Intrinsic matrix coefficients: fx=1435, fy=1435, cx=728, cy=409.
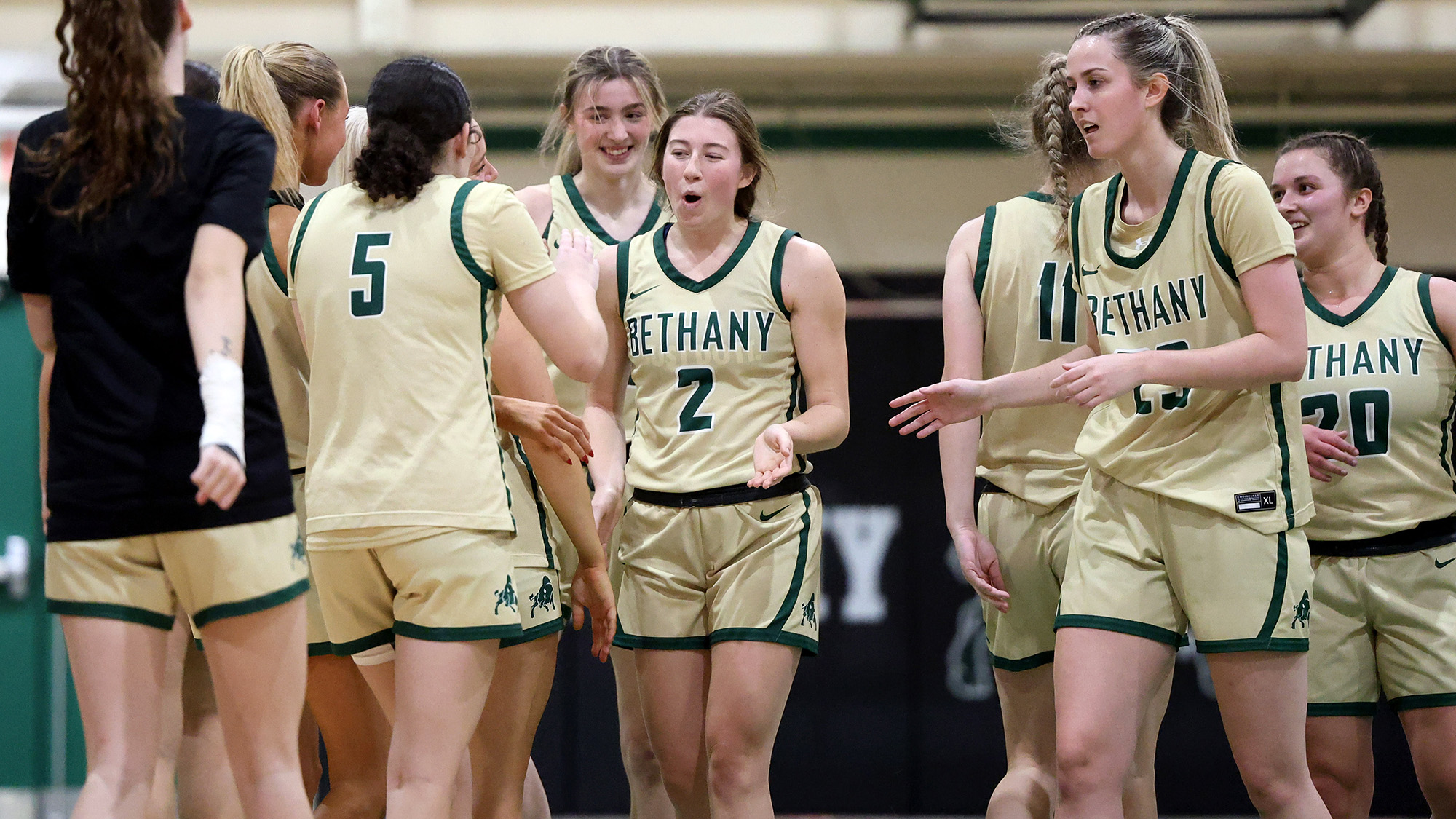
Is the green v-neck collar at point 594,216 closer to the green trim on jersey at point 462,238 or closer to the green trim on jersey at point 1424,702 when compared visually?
the green trim on jersey at point 462,238

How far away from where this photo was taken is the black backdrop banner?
5625mm

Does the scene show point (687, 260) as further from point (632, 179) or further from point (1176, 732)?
point (1176, 732)

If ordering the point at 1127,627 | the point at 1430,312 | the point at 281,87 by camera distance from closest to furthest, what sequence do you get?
the point at 1127,627 < the point at 281,87 < the point at 1430,312

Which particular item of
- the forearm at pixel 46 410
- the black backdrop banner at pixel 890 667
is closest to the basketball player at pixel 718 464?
the forearm at pixel 46 410

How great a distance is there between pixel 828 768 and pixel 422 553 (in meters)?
3.55

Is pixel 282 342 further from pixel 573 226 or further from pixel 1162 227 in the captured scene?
pixel 1162 227

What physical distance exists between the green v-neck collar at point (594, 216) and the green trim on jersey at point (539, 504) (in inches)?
34.7

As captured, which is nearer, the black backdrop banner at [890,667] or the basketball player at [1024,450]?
the basketball player at [1024,450]

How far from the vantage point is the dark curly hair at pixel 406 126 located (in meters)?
2.47

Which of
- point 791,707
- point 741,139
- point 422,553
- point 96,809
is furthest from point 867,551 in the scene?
point 96,809

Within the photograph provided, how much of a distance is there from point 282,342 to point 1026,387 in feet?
4.83

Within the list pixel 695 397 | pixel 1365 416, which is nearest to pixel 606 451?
pixel 695 397

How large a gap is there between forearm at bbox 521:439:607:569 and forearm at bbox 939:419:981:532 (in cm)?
83

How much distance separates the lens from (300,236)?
99.9 inches
